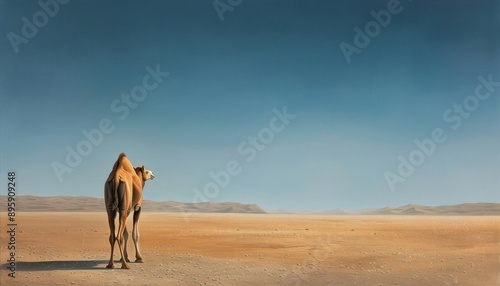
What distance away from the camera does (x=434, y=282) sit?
1669 cm

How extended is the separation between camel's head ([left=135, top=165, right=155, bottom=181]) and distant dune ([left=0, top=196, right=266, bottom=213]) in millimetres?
91703

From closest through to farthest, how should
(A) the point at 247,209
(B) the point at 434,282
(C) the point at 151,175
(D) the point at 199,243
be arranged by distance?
(B) the point at 434,282 < (C) the point at 151,175 < (D) the point at 199,243 < (A) the point at 247,209

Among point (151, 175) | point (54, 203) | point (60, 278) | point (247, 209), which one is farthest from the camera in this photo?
point (247, 209)

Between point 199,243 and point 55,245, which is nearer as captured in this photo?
point 55,245

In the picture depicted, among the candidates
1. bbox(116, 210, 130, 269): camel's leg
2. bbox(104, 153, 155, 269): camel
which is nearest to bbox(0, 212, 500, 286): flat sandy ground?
bbox(116, 210, 130, 269): camel's leg

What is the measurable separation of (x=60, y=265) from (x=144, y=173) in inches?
162

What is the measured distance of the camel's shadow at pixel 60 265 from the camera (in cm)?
1692

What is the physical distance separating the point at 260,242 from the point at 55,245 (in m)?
9.91

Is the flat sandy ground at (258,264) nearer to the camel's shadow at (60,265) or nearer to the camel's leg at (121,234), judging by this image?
the camel's shadow at (60,265)

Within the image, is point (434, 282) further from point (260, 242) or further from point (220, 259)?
point (260, 242)

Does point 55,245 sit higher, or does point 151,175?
point 151,175

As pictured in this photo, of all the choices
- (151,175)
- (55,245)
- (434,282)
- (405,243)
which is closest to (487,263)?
(434,282)

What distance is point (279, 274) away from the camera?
1734 cm

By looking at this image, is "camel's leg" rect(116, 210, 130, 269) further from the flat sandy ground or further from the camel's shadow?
the camel's shadow
